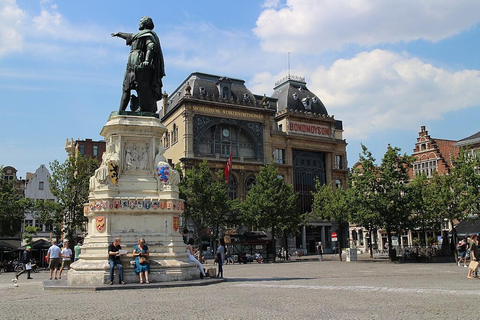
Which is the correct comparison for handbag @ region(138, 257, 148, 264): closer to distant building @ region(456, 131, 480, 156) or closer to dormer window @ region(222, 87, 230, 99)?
distant building @ region(456, 131, 480, 156)

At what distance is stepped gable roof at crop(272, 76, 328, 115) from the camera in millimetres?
68312

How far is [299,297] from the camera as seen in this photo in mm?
11789

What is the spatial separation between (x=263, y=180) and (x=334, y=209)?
729cm

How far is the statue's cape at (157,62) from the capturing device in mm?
17875

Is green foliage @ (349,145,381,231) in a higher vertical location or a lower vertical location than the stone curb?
higher

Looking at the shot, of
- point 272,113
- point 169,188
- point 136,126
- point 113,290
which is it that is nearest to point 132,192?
point 169,188

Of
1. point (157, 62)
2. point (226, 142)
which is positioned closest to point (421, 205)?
point (157, 62)

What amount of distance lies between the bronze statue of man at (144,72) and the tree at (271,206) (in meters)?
28.3

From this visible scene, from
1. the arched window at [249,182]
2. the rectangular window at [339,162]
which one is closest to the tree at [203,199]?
the arched window at [249,182]

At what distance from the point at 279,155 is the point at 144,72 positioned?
1905 inches

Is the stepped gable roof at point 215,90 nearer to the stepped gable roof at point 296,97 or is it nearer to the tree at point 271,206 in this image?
the stepped gable roof at point 296,97

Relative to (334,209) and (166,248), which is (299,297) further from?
(334,209)

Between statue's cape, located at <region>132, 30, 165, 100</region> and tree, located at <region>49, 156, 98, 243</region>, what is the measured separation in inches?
1115

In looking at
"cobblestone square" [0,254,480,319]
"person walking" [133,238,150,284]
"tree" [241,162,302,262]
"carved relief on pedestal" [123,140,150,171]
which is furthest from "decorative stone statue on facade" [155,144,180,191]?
"tree" [241,162,302,262]
